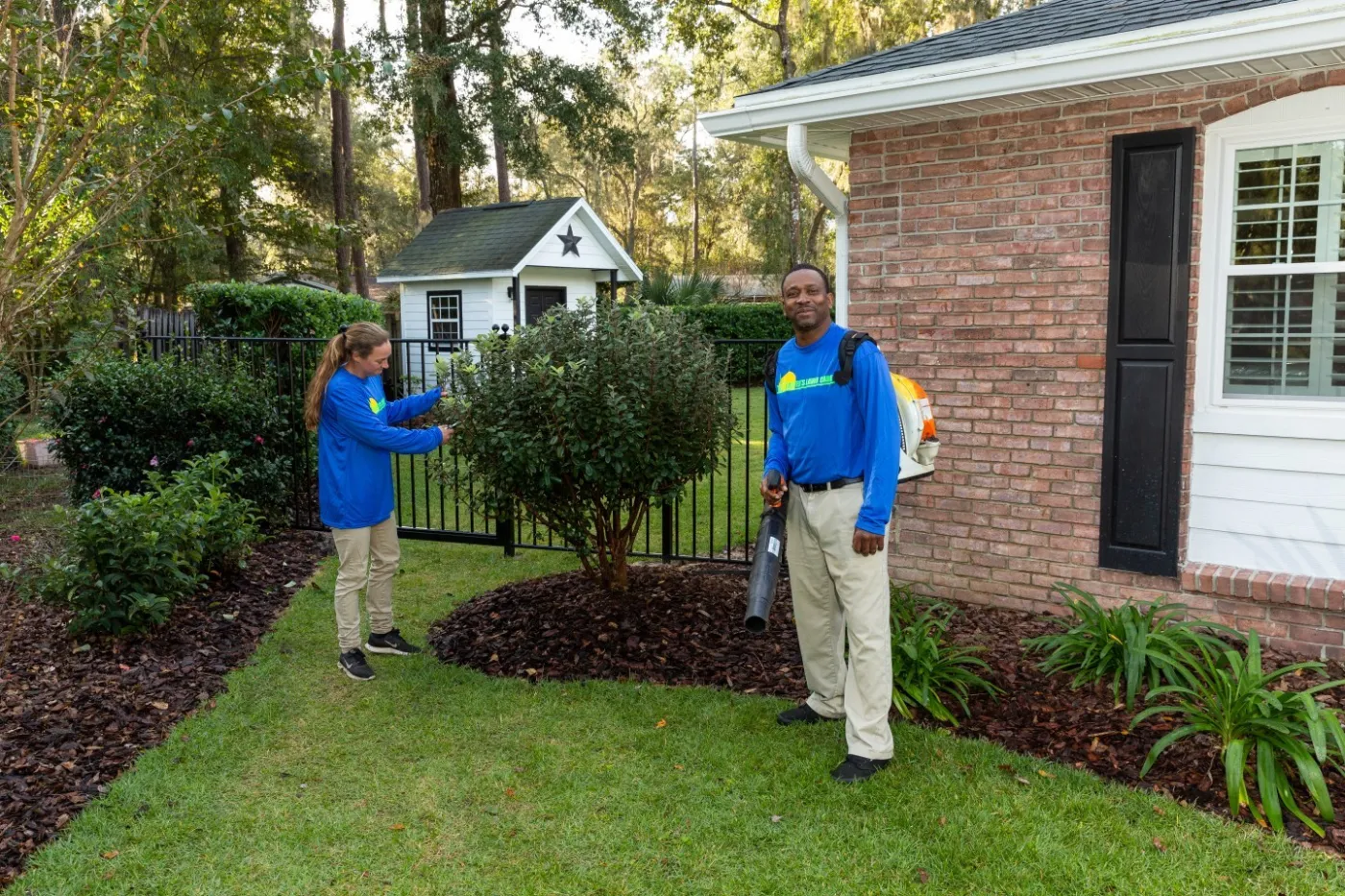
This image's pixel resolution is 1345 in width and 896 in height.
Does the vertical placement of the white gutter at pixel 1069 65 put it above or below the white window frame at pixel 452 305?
above

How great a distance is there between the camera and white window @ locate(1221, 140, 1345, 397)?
4883mm

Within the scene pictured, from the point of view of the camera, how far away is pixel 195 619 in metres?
5.89

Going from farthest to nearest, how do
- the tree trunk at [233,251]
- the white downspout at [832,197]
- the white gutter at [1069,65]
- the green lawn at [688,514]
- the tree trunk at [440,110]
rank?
the tree trunk at [233,251], the tree trunk at [440,110], the green lawn at [688,514], the white downspout at [832,197], the white gutter at [1069,65]

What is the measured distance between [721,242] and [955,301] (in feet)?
153

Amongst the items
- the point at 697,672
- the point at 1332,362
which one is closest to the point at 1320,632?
the point at 1332,362

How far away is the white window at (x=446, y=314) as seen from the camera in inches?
788

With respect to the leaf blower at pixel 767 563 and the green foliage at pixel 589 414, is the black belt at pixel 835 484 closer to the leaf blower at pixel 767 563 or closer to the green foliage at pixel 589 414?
the leaf blower at pixel 767 563

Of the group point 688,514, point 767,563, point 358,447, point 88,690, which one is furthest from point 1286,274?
point 88,690

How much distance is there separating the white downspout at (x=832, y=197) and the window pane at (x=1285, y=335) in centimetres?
214

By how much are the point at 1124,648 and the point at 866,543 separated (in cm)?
160

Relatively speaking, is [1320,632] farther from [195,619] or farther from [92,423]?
[92,423]

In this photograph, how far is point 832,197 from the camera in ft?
19.7

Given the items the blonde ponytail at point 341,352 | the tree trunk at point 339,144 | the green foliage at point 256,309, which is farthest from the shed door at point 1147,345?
the tree trunk at point 339,144

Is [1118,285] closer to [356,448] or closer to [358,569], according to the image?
[356,448]
